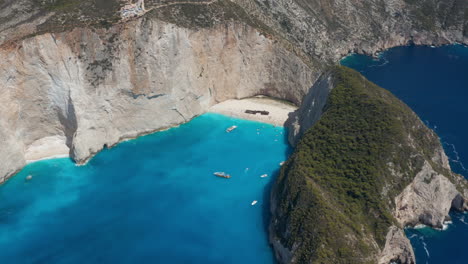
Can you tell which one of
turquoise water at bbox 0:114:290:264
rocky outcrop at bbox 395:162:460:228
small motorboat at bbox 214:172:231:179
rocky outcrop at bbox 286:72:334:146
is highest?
rocky outcrop at bbox 286:72:334:146

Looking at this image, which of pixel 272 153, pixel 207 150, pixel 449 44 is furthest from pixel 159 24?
pixel 449 44

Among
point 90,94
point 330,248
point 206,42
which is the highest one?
point 206,42

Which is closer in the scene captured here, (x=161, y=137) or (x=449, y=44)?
(x=161, y=137)

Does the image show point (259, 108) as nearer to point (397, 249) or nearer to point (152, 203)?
point (152, 203)

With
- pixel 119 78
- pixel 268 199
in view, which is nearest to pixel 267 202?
pixel 268 199

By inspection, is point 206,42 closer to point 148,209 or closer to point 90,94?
point 90,94

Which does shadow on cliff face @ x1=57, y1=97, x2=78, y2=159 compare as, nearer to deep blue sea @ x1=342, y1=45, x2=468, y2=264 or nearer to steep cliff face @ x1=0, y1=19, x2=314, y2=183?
steep cliff face @ x1=0, y1=19, x2=314, y2=183

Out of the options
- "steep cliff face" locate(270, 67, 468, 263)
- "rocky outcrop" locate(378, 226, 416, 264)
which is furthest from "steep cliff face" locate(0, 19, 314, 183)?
"rocky outcrop" locate(378, 226, 416, 264)
